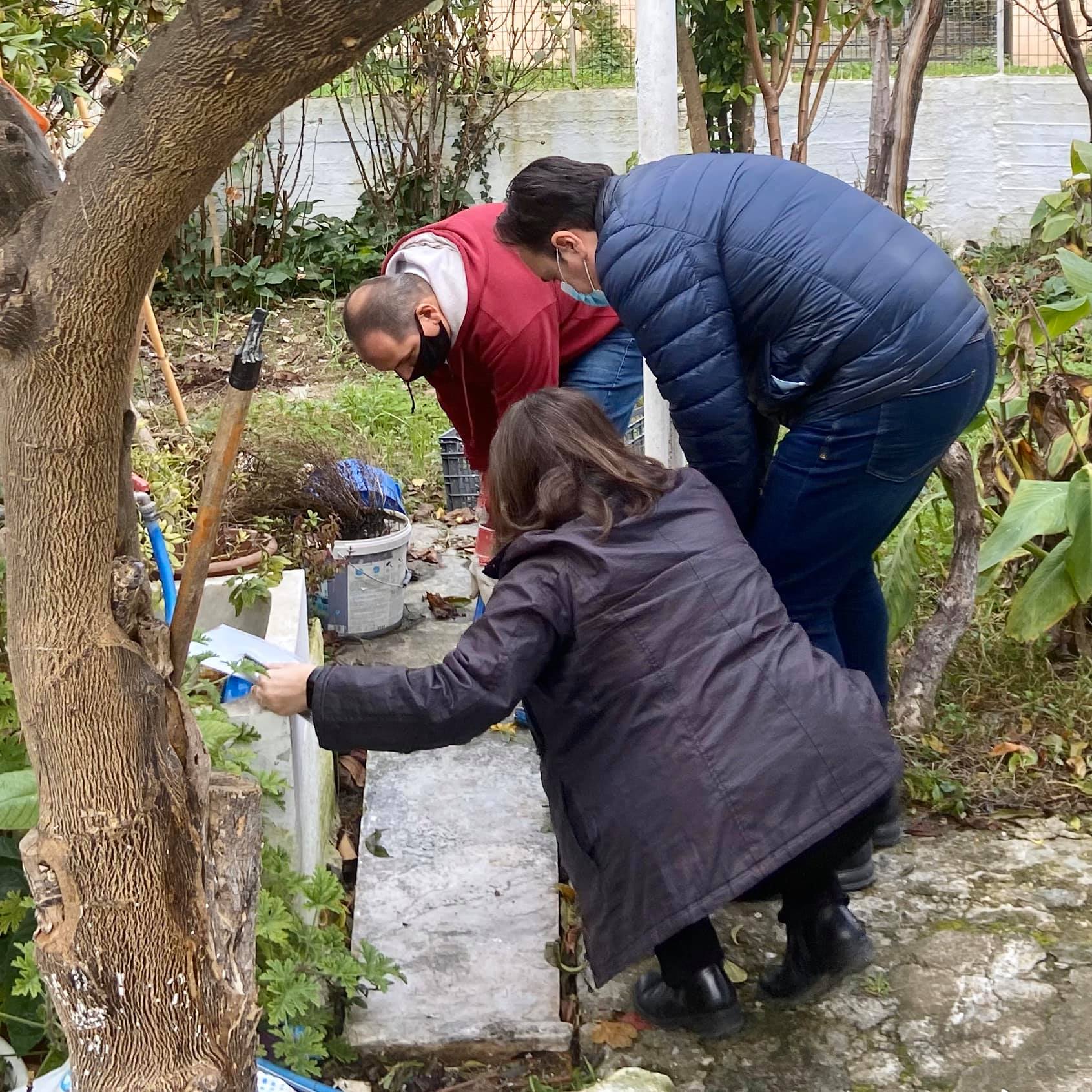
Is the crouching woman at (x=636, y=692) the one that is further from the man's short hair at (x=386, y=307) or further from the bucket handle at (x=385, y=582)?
the bucket handle at (x=385, y=582)

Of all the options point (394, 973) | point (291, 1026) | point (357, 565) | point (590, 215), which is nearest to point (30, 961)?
point (291, 1026)

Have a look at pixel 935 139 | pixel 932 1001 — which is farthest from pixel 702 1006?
pixel 935 139

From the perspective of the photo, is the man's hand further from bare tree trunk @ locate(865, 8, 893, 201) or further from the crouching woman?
bare tree trunk @ locate(865, 8, 893, 201)

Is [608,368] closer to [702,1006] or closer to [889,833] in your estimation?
[889,833]

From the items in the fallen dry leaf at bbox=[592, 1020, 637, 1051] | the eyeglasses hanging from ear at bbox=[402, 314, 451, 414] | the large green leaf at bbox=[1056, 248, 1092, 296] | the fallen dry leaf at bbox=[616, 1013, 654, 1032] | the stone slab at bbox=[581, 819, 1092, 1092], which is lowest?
the stone slab at bbox=[581, 819, 1092, 1092]

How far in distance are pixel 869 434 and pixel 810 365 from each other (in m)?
0.19

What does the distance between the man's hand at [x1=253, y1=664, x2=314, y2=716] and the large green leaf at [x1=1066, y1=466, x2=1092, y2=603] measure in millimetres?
2242

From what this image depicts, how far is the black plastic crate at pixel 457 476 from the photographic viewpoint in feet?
17.9

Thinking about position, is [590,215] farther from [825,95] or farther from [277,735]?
[825,95]

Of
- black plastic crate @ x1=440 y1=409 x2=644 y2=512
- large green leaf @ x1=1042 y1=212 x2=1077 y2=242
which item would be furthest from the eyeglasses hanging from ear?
large green leaf @ x1=1042 y1=212 x2=1077 y2=242

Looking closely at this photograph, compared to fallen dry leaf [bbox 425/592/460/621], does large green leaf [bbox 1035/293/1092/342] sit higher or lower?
higher

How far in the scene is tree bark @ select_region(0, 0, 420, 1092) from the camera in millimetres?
1263

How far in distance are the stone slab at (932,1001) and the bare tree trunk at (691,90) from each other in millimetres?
2896

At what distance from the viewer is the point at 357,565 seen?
4281 mm
